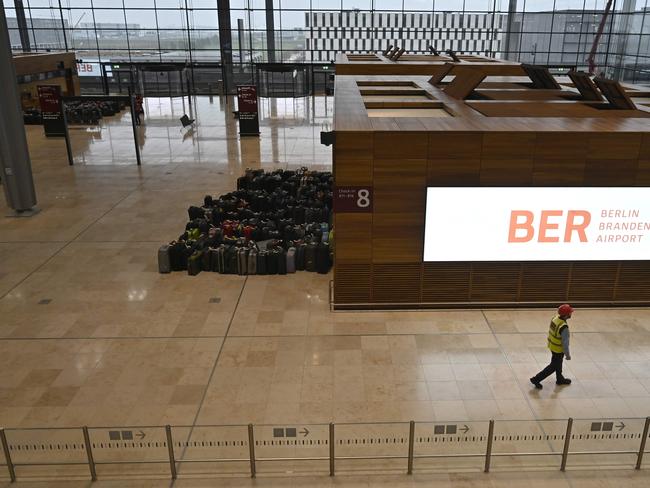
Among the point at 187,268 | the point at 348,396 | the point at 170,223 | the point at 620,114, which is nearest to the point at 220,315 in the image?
the point at 187,268

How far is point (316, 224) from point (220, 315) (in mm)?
4110

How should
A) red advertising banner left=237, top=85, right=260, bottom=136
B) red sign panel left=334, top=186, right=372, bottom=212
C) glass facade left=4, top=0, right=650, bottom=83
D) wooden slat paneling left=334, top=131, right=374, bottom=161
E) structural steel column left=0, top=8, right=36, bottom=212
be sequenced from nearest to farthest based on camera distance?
wooden slat paneling left=334, top=131, right=374, bottom=161 → red sign panel left=334, top=186, right=372, bottom=212 → structural steel column left=0, top=8, right=36, bottom=212 → red advertising banner left=237, top=85, right=260, bottom=136 → glass facade left=4, top=0, right=650, bottom=83

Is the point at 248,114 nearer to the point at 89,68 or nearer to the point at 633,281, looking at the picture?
the point at 633,281

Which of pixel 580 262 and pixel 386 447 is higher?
pixel 580 262

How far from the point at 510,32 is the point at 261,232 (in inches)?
1364

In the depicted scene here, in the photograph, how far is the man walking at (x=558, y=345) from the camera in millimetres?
7232

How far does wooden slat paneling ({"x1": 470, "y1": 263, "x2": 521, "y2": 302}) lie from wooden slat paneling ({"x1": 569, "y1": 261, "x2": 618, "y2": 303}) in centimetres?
102

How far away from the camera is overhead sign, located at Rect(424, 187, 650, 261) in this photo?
9.23 m

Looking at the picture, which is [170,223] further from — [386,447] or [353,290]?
[386,447]

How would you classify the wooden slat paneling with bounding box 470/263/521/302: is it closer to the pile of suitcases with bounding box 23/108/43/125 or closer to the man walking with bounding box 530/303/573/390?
the man walking with bounding box 530/303/573/390

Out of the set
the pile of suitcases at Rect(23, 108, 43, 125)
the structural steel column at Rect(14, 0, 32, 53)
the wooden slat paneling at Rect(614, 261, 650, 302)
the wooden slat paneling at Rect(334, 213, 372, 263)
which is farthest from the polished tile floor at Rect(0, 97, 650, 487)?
the structural steel column at Rect(14, 0, 32, 53)

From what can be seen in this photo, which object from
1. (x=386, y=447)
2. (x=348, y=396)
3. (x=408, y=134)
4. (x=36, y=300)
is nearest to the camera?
(x=386, y=447)

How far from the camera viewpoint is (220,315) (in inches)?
394

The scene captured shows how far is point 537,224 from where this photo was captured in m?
9.37
